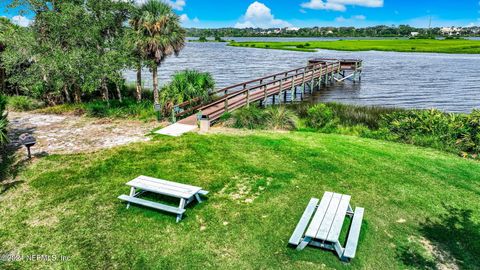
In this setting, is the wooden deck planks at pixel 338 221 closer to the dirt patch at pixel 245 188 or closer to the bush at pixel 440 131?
the dirt patch at pixel 245 188

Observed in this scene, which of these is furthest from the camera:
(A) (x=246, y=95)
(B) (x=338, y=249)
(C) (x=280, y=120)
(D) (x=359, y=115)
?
(D) (x=359, y=115)

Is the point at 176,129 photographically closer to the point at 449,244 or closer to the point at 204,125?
the point at 204,125

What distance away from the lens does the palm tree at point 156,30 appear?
52.4 feet

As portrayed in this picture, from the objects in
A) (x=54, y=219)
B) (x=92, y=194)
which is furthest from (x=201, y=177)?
(x=54, y=219)

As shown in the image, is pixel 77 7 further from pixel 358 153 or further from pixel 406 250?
pixel 406 250

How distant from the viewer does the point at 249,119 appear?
14914 millimetres

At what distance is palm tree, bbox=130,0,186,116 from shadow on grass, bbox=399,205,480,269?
12387 mm

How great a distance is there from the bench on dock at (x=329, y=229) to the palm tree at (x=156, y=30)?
436 inches

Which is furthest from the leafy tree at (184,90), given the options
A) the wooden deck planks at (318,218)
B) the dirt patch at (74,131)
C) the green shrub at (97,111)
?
the wooden deck planks at (318,218)

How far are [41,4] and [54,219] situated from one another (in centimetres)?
1330

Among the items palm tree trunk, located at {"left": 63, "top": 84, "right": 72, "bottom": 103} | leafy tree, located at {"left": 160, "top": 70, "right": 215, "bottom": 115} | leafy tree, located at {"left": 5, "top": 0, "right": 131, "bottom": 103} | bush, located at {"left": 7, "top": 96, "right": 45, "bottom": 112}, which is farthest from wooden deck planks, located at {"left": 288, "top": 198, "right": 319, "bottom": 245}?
bush, located at {"left": 7, "top": 96, "right": 45, "bottom": 112}

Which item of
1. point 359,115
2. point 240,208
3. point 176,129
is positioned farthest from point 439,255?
point 359,115

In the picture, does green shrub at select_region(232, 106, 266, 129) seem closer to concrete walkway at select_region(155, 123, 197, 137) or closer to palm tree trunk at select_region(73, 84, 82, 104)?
concrete walkway at select_region(155, 123, 197, 137)

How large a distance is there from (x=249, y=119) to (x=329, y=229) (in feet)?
30.6
